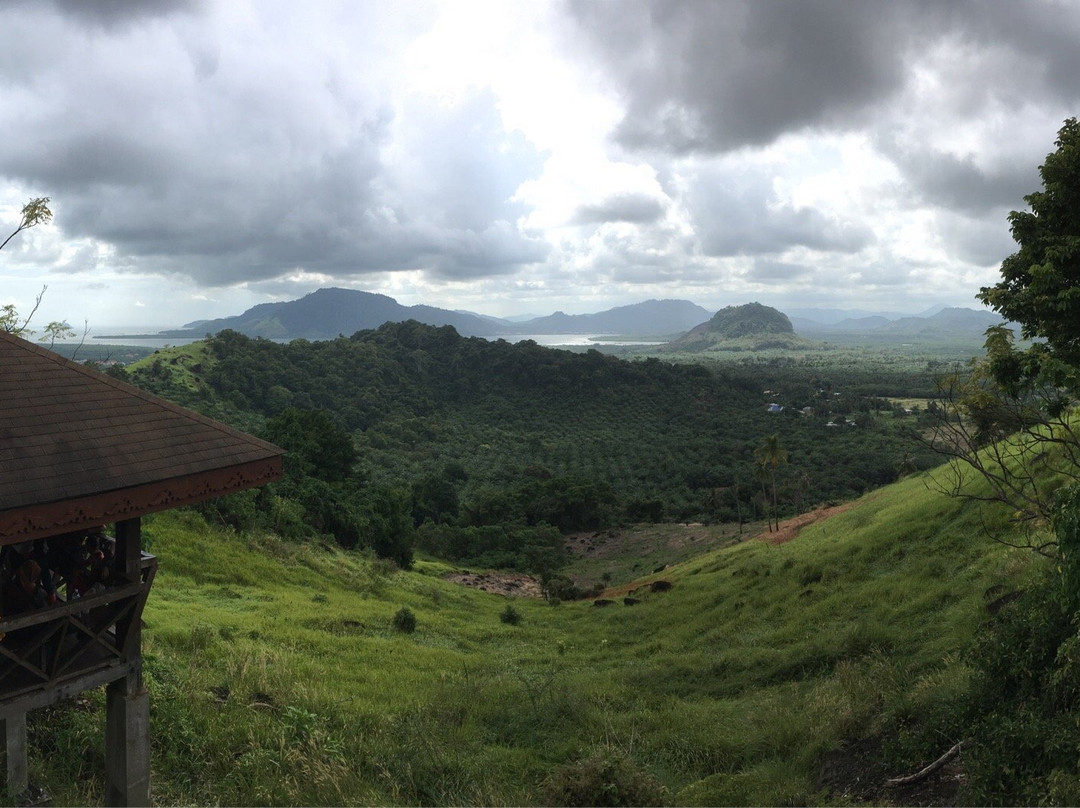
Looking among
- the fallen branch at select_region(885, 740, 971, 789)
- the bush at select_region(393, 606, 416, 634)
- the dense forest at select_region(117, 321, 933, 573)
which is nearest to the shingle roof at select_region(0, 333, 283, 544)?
the fallen branch at select_region(885, 740, 971, 789)

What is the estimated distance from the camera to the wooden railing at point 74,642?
206 inches

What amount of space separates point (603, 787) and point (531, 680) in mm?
6213

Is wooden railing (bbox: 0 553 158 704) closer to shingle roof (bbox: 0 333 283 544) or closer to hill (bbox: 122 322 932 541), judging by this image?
shingle roof (bbox: 0 333 283 544)

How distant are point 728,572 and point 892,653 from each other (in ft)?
40.5

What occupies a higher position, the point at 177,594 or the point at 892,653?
the point at 892,653

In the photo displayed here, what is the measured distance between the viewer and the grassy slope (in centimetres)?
743

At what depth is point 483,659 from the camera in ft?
49.5

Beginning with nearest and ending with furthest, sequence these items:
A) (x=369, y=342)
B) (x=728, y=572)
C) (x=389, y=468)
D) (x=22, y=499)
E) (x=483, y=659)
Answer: (x=22, y=499) < (x=483, y=659) < (x=728, y=572) < (x=389, y=468) < (x=369, y=342)

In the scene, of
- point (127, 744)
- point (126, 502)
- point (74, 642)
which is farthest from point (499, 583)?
point (126, 502)

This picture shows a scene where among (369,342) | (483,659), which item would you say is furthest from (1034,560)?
(369,342)

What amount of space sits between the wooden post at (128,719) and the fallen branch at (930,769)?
7283 millimetres

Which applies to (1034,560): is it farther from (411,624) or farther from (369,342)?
(369,342)

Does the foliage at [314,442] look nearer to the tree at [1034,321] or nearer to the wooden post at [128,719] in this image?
the wooden post at [128,719]

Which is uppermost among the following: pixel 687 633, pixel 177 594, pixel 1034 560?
pixel 1034 560
